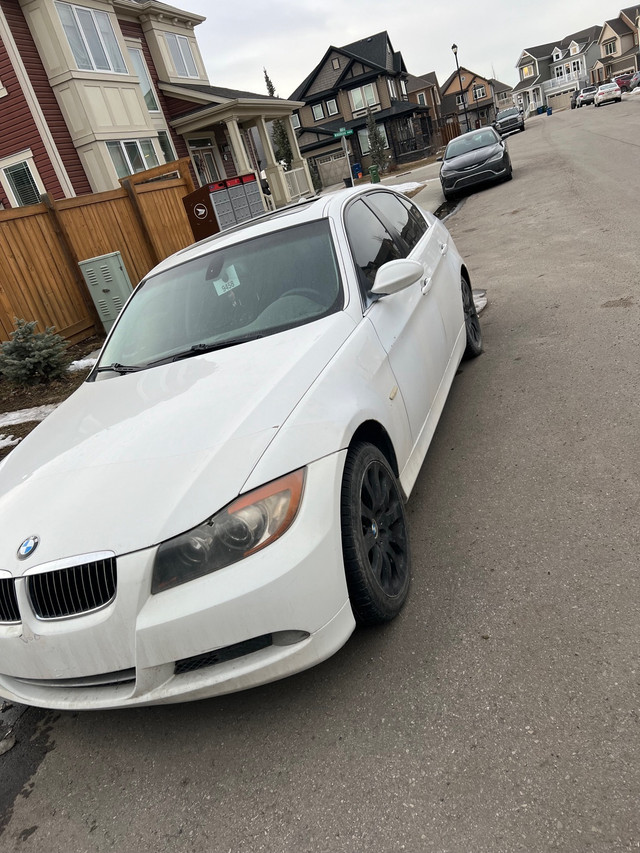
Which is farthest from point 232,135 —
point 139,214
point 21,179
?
point 139,214

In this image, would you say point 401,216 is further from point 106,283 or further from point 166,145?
point 166,145

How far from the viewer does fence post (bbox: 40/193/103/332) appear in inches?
376

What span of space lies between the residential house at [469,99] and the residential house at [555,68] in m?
22.4

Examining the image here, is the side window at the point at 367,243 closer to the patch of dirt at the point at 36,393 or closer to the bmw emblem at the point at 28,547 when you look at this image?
the bmw emblem at the point at 28,547

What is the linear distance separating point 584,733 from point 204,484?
148 cm

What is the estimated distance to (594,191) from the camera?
11922 mm

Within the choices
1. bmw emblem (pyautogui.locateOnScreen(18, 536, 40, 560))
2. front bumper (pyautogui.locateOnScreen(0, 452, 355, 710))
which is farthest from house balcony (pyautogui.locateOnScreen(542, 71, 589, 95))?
bmw emblem (pyautogui.locateOnScreen(18, 536, 40, 560))

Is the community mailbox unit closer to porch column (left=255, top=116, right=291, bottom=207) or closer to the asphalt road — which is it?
porch column (left=255, top=116, right=291, bottom=207)

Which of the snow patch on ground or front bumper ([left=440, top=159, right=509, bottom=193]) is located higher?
front bumper ([left=440, top=159, right=509, bottom=193])

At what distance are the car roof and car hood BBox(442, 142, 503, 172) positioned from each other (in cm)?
1380

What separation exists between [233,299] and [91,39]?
19655mm

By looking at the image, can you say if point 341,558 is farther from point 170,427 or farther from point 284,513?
point 170,427

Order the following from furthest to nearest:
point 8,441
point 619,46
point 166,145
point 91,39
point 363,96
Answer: point 619,46 < point 363,96 < point 166,145 < point 91,39 < point 8,441

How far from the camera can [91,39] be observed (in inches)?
737
